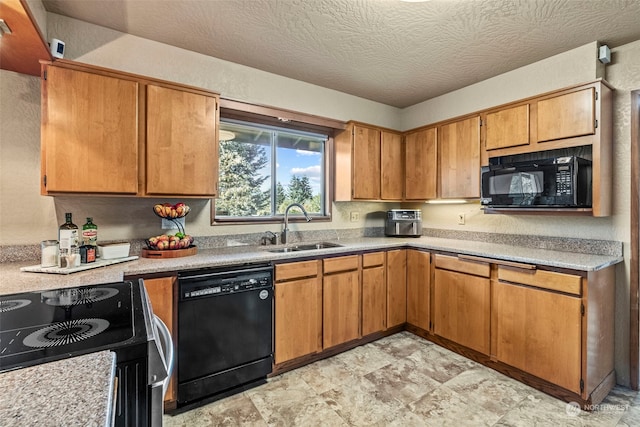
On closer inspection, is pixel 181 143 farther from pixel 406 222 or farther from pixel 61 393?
pixel 406 222

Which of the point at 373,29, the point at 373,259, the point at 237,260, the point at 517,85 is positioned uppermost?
the point at 373,29

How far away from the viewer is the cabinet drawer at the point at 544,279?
1.96 metres

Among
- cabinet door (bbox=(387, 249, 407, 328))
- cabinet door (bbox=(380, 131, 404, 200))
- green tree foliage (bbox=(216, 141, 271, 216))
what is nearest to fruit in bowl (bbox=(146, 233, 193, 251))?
green tree foliage (bbox=(216, 141, 271, 216))

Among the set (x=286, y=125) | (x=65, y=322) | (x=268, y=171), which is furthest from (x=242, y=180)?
(x=65, y=322)

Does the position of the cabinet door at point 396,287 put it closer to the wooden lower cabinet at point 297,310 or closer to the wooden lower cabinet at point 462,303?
the wooden lower cabinet at point 462,303

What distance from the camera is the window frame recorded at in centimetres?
264

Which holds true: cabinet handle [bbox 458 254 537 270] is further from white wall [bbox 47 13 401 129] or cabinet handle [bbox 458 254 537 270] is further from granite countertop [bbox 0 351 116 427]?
granite countertop [bbox 0 351 116 427]

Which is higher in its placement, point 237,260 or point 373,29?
point 373,29

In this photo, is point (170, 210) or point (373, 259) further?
point (373, 259)

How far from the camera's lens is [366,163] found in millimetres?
3273

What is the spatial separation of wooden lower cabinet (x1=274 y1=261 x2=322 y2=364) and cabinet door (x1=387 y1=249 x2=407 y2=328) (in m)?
0.84

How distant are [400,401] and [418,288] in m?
1.19

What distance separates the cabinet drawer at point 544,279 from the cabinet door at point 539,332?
0.15ft

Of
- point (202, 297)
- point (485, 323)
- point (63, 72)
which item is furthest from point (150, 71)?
point (485, 323)
